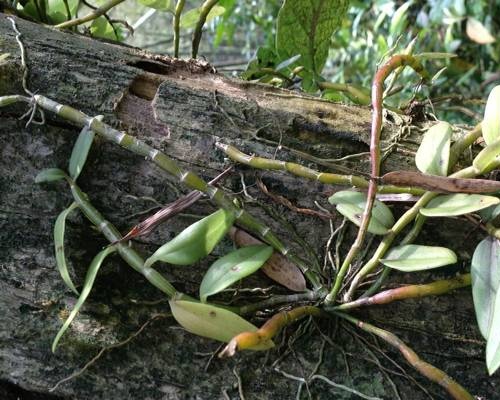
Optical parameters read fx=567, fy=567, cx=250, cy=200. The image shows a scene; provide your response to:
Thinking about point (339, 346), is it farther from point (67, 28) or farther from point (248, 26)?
point (248, 26)

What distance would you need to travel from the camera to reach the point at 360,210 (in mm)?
654

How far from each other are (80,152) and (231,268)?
0.22 meters

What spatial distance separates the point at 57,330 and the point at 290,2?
59 cm

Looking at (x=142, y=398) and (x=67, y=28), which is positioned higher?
(x=67, y=28)

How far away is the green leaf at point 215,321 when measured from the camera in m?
0.59

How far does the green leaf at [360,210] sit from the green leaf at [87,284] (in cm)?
27

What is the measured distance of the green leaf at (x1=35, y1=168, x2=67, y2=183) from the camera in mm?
649

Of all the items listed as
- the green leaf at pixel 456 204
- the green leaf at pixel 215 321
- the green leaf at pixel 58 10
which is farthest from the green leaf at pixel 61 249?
the green leaf at pixel 58 10

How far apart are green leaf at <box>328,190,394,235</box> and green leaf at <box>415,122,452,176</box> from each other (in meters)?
0.07

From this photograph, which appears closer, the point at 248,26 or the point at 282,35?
the point at 282,35

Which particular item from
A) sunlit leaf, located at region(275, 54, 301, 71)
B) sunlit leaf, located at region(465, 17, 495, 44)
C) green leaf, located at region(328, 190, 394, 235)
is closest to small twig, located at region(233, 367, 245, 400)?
green leaf, located at region(328, 190, 394, 235)

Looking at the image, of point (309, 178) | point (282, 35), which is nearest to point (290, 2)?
point (282, 35)

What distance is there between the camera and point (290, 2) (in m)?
0.89

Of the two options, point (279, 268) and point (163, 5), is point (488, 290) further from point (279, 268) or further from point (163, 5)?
point (163, 5)
